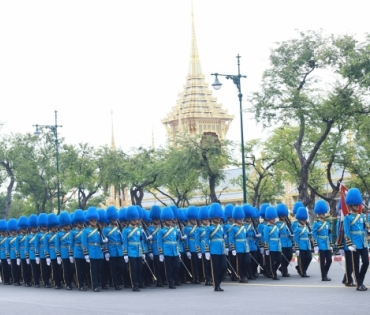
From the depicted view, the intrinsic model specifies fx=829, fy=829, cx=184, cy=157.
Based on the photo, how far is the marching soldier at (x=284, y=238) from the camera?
19.3m

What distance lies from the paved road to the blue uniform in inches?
32.4

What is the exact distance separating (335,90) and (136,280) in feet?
48.3

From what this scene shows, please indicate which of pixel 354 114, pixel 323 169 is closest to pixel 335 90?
pixel 354 114

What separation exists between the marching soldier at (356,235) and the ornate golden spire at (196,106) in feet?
195

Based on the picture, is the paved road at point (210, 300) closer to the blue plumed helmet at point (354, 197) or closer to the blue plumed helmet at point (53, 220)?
the blue plumed helmet at point (354, 197)

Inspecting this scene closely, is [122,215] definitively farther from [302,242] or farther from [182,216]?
[302,242]

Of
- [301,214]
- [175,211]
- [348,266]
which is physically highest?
[175,211]

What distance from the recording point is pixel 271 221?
19094 mm

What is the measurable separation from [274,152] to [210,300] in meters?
28.1

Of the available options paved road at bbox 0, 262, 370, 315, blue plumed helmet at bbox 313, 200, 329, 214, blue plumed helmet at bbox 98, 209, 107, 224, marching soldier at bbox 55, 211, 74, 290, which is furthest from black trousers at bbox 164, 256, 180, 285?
blue plumed helmet at bbox 313, 200, 329, 214

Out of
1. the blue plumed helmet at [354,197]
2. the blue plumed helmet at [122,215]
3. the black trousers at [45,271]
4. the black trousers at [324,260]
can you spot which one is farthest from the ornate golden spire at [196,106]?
the blue plumed helmet at [354,197]

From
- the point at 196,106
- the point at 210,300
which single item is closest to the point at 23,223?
the point at 210,300

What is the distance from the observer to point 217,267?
16.1 m

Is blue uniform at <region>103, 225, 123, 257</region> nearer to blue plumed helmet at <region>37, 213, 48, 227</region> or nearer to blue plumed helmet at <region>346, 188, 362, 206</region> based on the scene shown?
blue plumed helmet at <region>37, 213, 48, 227</region>
